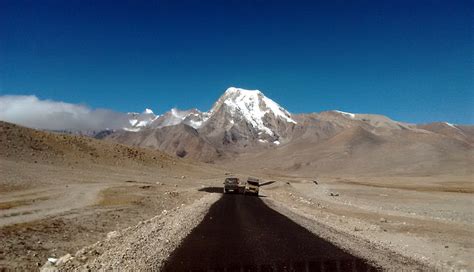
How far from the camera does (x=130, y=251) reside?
16.8m

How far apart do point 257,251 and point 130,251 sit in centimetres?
431

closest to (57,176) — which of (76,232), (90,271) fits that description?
(76,232)

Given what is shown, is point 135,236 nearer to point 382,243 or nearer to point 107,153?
point 382,243

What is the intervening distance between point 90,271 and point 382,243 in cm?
1263

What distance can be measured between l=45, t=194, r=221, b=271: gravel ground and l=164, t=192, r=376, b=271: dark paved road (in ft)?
1.70

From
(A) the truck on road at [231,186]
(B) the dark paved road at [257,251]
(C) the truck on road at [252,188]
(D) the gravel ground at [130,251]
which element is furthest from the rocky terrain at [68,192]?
(C) the truck on road at [252,188]

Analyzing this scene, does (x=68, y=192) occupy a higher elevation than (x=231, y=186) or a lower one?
lower

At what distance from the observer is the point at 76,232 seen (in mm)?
23359

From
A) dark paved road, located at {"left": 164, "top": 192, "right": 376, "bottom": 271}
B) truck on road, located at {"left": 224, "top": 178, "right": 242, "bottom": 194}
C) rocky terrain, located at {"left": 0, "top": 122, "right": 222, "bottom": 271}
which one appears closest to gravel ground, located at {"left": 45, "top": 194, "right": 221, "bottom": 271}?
dark paved road, located at {"left": 164, "top": 192, "right": 376, "bottom": 271}

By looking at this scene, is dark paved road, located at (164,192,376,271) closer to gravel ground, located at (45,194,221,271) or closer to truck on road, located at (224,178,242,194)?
gravel ground, located at (45,194,221,271)

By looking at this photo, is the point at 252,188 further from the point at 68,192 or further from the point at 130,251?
the point at 130,251

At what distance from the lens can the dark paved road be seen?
14.8 meters

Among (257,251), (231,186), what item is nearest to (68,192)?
(231,186)

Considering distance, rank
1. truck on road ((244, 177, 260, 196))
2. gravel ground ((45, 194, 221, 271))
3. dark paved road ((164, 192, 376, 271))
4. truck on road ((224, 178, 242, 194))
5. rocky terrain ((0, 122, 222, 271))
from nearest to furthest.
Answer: gravel ground ((45, 194, 221, 271))
dark paved road ((164, 192, 376, 271))
rocky terrain ((0, 122, 222, 271))
truck on road ((244, 177, 260, 196))
truck on road ((224, 178, 242, 194))
